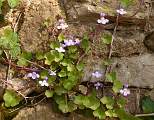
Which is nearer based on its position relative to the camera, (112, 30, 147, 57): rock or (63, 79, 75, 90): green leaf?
(63, 79, 75, 90): green leaf

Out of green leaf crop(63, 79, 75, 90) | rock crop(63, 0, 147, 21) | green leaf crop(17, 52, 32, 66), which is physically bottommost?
green leaf crop(63, 79, 75, 90)

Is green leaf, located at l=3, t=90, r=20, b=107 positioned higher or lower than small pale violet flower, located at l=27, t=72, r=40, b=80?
lower

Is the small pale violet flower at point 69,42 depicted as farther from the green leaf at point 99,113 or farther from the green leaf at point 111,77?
the green leaf at point 99,113

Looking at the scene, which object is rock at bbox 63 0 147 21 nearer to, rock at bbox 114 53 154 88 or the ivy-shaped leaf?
the ivy-shaped leaf

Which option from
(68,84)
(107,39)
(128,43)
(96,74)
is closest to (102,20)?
(107,39)

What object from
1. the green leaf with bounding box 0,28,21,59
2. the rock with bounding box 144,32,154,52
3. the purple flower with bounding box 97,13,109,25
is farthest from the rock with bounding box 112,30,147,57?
the green leaf with bounding box 0,28,21,59

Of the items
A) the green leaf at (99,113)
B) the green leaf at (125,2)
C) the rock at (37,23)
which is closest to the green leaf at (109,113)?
the green leaf at (99,113)

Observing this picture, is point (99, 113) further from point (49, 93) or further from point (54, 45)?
point (54, 45)
